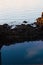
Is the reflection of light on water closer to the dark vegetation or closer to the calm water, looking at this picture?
the calm water

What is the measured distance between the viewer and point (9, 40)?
201cm

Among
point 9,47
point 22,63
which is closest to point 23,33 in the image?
point 9,47

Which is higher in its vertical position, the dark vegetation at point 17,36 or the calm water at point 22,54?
the dark vegetation at point 17,36

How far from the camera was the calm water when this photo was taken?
172 centimetres

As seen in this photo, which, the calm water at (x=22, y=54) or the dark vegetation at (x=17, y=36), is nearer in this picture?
the calm water at (x=22, y=54)

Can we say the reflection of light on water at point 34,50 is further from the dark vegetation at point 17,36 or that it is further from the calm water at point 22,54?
the dark vegetation at point 17,36

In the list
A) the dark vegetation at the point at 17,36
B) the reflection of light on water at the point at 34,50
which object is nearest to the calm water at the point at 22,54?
the reflection of light on water at the point at 34,50

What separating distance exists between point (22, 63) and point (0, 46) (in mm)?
317

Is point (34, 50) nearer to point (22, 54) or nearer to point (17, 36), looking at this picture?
point (22, 54)

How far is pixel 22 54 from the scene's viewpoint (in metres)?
1.77

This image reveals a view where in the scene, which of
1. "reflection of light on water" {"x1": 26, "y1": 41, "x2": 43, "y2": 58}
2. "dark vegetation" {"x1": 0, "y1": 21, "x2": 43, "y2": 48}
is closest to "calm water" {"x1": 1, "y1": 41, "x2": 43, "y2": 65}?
"reflection of light on water" {"x1": 26, "y1": 41, "x2": 43, "y2": 58}

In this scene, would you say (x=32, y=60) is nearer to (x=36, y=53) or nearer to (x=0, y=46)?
(x=36, y=53)

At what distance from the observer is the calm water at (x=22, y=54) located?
1721 mm

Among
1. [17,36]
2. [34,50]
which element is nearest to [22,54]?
[34,50]
